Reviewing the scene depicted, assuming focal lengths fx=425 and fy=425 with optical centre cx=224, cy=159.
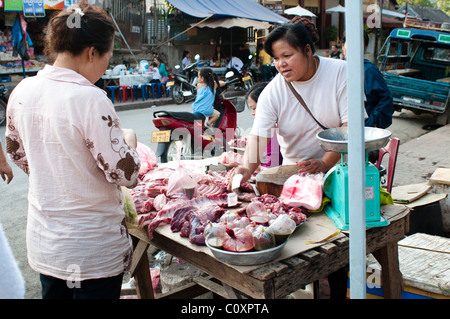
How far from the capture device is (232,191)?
2623mm

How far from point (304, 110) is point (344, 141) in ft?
2.79

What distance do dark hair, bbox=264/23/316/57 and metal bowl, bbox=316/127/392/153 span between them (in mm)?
651

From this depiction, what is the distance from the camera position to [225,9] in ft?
53.6

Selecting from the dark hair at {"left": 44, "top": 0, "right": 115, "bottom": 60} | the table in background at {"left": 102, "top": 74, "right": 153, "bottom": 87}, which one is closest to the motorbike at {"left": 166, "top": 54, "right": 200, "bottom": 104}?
the table in background at {"left": 102, "top": 74, "right": 153, "bottom": 87}

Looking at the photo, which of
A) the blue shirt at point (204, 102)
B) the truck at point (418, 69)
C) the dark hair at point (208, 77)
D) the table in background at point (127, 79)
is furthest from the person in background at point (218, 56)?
the blue shirt at point (204, 102)

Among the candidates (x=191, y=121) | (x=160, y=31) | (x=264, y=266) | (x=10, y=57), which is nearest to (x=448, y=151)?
(x=191, y=121)

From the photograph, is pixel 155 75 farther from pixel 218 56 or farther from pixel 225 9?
pixel 218 56

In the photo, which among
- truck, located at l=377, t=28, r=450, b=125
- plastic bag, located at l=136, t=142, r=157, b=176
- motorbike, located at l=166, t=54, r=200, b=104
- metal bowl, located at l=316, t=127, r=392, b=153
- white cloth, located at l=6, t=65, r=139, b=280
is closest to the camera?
white cloth, located at l=6, t=65, r=139, b=280

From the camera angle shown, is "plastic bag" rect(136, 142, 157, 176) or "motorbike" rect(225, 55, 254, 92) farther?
"motorbike" rect(225, 55, 254, 92)

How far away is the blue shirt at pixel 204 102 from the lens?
635 cm

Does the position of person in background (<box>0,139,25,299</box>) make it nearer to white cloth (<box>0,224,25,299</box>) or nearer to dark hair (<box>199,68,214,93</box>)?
white cloth (<box>0,224,25,299</box>)

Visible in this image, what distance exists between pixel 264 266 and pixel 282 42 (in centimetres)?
138

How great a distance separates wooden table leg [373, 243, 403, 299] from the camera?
88.4 inches
